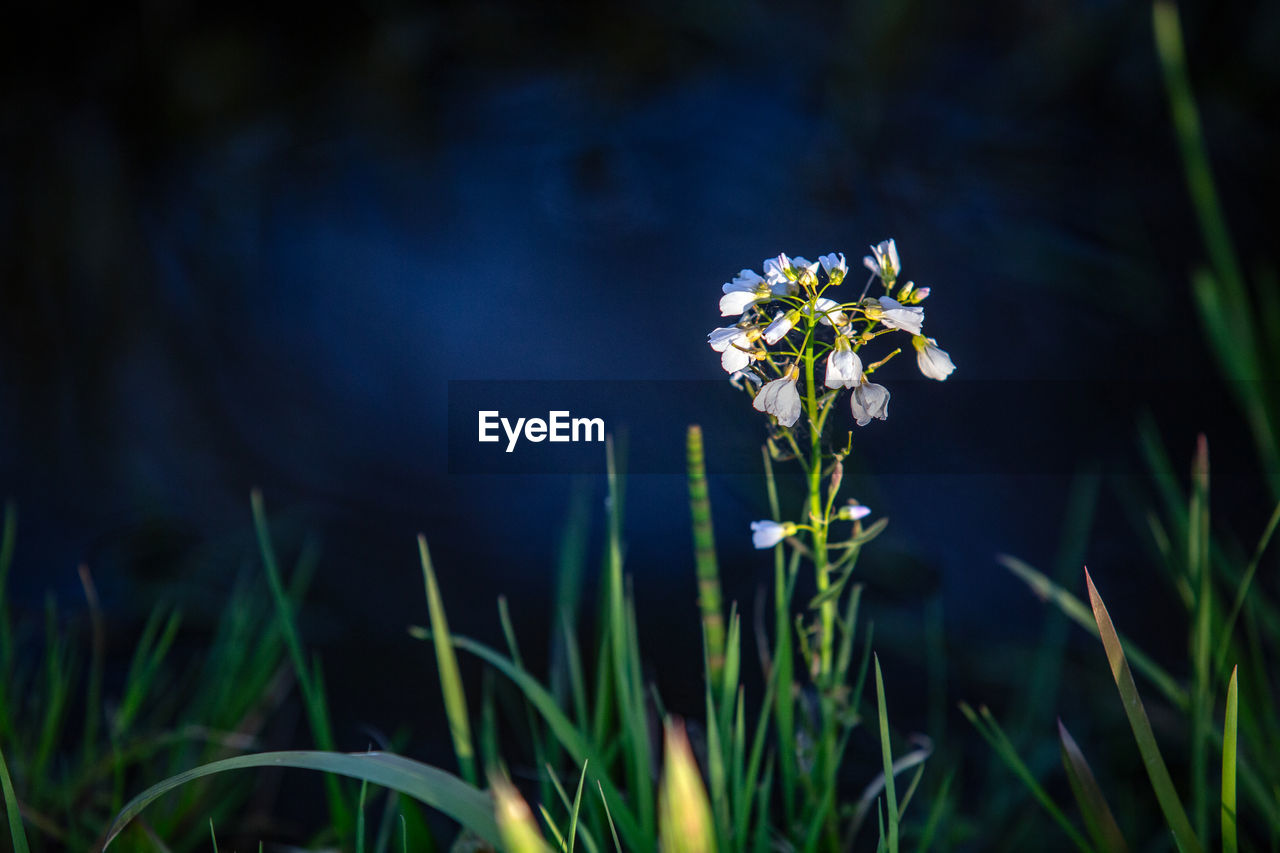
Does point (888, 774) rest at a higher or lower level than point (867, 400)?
lower

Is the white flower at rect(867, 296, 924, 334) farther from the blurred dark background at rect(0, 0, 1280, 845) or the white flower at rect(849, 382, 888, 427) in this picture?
the blurred dark background at rect(0, 0, 1280, 845)

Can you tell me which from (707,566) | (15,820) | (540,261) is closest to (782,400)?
(707,566)

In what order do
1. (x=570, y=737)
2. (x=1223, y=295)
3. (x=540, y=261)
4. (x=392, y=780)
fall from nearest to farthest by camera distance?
(x=392, y=780), (x=570, y=737), (x=1223, y=295), (x=540, y=261)

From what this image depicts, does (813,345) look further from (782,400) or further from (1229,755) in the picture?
(1229,755)

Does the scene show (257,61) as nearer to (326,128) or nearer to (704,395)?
(326,128)

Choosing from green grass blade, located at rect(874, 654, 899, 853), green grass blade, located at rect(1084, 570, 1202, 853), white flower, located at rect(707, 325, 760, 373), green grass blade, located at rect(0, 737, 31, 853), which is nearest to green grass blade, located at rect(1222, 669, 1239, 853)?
green grass blade, located at rect(1084, 570, 1202, 853)

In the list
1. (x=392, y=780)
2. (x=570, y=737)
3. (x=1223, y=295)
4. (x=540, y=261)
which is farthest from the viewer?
(x=540, y=261)

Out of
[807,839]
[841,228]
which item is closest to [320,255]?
[841,228]
